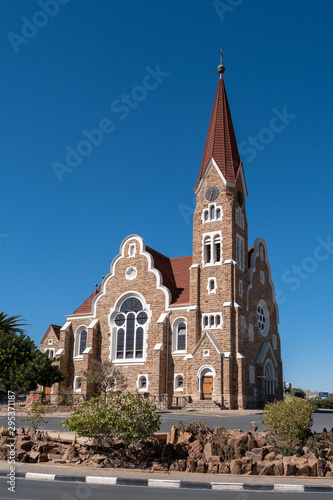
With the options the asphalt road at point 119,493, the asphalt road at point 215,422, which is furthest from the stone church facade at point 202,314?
the asphalt road at point 119,493

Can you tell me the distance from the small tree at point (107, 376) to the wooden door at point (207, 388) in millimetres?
6251

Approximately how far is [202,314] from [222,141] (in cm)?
1658

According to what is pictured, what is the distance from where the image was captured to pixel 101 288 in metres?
48.6

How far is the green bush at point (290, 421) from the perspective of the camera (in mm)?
15109

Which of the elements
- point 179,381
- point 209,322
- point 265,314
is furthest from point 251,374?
point 265,314

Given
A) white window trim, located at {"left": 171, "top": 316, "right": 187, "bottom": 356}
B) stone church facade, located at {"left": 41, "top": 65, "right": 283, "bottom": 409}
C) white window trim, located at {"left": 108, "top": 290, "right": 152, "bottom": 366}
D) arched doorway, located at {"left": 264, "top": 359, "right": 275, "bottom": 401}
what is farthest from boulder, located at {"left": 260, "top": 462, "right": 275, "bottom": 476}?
arched doorway, located at {"left": 264, "top": 359, "right": 275, "bottom": 401}

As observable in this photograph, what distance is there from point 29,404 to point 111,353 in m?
11.8

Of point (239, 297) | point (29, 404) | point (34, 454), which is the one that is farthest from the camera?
point (239, 297)

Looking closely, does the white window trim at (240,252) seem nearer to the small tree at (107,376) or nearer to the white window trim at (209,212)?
the white window trim at (209,212)

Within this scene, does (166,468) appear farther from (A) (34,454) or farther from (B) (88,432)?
(A) (34,454)

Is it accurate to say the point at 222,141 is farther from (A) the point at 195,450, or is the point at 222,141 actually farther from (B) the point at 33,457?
(B) the point at 33,457

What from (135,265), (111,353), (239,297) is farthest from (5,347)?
(239,297)

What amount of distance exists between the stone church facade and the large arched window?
3.5 inches

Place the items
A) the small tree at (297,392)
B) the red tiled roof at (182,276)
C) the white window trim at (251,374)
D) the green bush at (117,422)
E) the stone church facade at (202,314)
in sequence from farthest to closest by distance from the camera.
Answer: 1. the small tree at (297,392)
2. the red tiled roof at (182,276)
3. the white window trim at (251,374)
4. the stone church facade at (202,314)
5. the green bush at (117,422)
